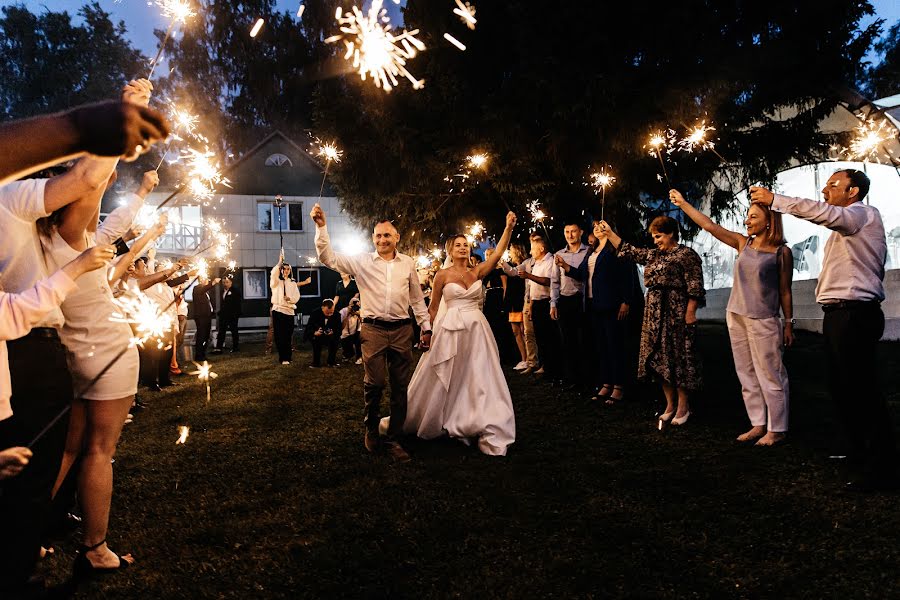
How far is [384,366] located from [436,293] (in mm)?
1176

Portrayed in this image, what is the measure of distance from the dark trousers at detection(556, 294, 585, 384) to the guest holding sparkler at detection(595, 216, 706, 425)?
200cm

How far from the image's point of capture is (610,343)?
7.55 m

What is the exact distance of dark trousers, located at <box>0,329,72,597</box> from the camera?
249 cm

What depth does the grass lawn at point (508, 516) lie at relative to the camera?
2986mm

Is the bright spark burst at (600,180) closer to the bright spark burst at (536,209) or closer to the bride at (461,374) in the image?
the bright spark burst at (536,209)

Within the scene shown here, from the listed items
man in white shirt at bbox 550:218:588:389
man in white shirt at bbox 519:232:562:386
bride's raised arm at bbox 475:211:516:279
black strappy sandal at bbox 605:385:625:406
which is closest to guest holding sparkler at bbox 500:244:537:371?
man in white shirt at bbox 519:232:562:386

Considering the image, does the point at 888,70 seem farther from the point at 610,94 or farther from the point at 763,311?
the point at 763,311

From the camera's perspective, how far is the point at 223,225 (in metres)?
28.8

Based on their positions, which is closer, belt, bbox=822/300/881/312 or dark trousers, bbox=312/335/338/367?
→ belt, bbox=822/300/881/312

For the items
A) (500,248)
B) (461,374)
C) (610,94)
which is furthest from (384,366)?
(610,94)

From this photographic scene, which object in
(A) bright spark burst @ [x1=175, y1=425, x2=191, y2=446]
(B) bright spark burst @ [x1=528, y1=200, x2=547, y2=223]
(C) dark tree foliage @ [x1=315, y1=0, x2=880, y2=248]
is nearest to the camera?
(A) bright spark burst @ [x1=175, y1=425, x2=191, y2=446]

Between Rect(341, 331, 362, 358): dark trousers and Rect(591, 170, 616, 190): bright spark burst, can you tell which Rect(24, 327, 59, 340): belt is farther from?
Rect(591, 170, 616, 190): bright spark burst

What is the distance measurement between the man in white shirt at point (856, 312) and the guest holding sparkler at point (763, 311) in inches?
34.4

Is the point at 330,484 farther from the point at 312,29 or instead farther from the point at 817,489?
the point at 312,29
